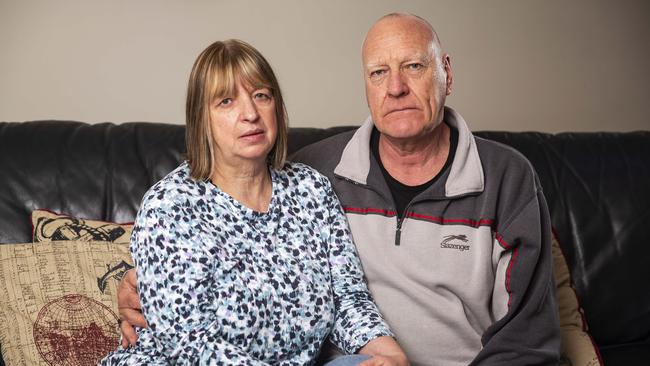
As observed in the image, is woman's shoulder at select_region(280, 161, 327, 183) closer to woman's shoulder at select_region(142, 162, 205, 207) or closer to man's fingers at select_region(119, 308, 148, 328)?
woman's shoulder at select_region(142, 162, 205, 207)

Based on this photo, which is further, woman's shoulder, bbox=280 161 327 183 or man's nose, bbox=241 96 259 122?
woman's shoulder, bbox=280 161 327 183

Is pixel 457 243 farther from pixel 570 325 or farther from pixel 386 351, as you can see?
pixel 570 325

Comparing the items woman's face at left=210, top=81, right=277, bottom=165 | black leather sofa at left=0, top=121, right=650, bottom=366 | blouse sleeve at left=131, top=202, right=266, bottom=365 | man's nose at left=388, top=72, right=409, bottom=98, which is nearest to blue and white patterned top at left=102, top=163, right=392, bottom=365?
blouse sleeve at left=131, top=202, right=266, bottom=365

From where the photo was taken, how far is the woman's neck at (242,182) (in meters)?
1.85

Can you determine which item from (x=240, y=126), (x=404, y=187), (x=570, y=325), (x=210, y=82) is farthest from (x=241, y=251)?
(x=570, y=325)

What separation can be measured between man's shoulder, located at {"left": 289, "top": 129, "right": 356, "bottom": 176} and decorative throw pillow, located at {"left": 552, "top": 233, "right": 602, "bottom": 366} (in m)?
0.81

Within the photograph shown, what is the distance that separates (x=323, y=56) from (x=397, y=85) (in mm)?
1249

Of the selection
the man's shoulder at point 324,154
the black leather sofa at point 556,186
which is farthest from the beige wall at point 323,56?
the man's shoulder at point 324,154

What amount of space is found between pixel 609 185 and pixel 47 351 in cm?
198

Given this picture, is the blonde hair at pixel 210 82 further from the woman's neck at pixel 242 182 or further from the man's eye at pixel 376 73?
the man's eye at pixel 376 73

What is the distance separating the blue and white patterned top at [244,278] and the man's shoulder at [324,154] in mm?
203

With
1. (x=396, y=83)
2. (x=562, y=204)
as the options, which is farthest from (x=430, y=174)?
(x=562, y=204)

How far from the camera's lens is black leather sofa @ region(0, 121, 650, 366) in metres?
2.35

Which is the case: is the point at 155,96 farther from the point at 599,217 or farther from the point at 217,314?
the point at 599,217
